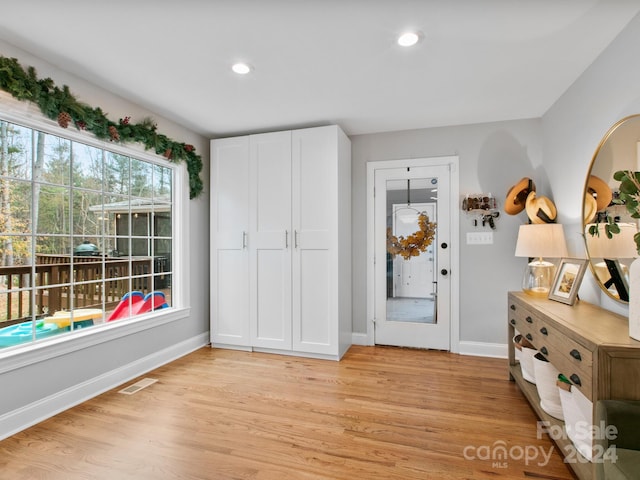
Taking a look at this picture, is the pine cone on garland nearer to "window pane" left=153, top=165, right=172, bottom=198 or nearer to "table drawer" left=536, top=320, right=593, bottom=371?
"window pane" left=153, top=165, right=172, bottom=198

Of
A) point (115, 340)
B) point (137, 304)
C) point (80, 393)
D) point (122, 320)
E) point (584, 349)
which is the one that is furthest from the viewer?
point (137, 304)

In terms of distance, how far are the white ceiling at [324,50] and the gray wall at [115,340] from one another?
0.34ft

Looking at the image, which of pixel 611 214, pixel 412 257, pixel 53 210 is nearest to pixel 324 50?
pixel 611 214

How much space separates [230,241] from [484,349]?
3.02 metres

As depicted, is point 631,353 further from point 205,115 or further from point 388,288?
point 205,115

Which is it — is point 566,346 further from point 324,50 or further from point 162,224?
point 162,224

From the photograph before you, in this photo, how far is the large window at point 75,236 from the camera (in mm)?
2252

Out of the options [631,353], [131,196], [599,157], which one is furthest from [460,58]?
[131,196]

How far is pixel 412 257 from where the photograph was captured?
12.5ft

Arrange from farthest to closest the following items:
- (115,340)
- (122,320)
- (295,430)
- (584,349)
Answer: (122,320)
(115,340)
(295,430)
(584,349)

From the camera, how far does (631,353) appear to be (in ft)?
4.61

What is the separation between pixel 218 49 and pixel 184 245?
215cm

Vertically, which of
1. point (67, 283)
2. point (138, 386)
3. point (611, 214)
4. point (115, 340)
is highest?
point (611, 214)

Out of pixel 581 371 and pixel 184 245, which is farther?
pixel 184 245
